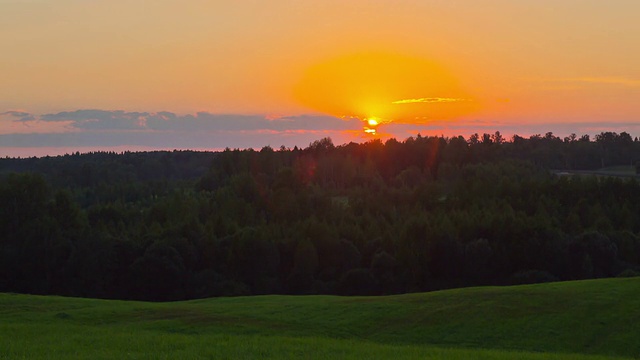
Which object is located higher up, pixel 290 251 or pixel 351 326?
pixel 351 326

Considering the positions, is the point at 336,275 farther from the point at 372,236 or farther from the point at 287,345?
the point at 287,345

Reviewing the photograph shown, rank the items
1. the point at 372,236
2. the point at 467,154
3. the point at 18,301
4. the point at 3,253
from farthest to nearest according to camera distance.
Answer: the point at 467,154, the point at 372,236, the point at 3,253, the point at 18,301

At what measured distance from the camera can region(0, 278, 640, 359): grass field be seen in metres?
24.7

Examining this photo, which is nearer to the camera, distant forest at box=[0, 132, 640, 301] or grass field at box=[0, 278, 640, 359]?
grass field at box=[0, 278, 640, 359]

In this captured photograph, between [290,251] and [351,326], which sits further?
[290,251]

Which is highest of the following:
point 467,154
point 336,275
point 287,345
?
point 467,154

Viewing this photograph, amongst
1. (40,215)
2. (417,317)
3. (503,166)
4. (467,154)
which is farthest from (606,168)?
(417,317)

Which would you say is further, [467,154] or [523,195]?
[467,154]

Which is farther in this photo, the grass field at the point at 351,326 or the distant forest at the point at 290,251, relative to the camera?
the distant forest at the point at 290,251

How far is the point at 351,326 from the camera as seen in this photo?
3272cm

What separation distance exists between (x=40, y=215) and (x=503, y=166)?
348 feet

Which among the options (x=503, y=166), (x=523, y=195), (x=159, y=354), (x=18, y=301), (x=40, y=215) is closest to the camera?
(x=159, y=354)

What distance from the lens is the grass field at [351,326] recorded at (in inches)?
971

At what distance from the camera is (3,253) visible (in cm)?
7206
